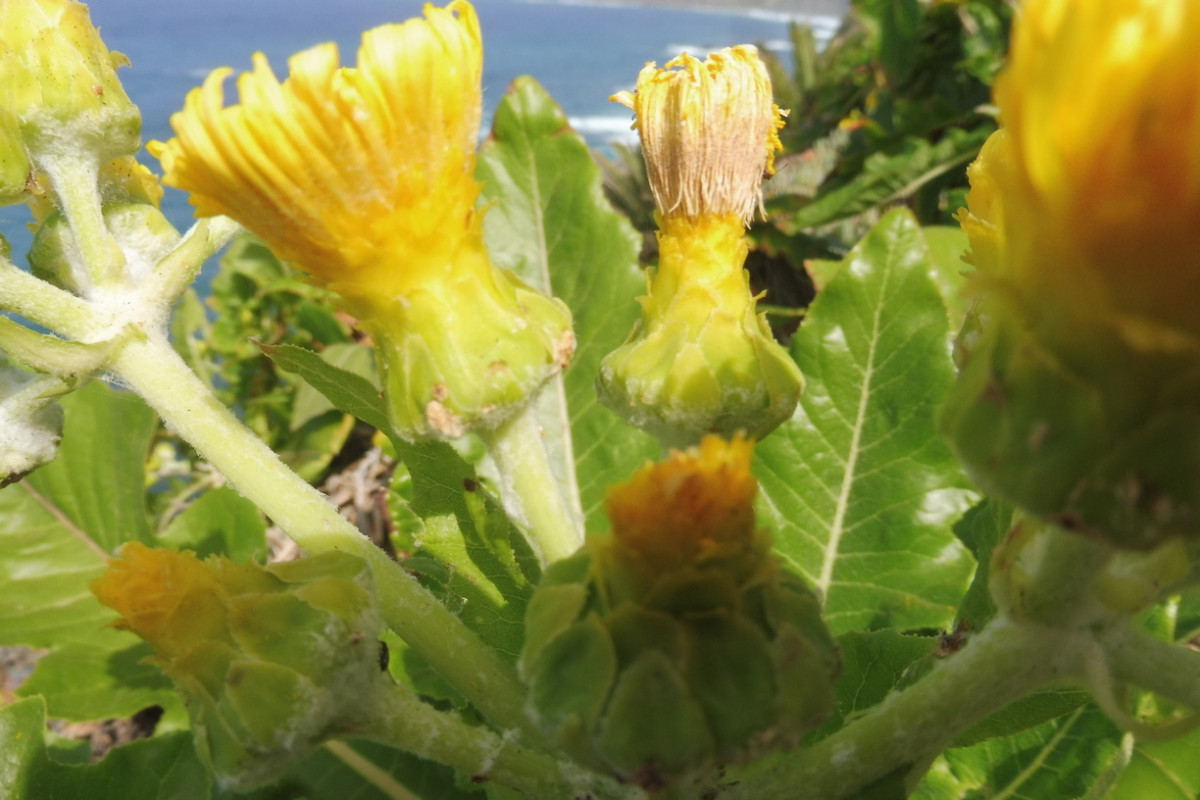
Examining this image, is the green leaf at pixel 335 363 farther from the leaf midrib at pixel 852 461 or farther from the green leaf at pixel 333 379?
the green leaf at pixel 333 379

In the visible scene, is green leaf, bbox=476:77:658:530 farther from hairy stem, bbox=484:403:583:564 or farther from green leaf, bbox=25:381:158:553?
green leaf, bbox=25:381:158:553

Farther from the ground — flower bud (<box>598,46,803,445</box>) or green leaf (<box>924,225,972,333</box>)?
flower bud (<box>598,46,803,445</box>)

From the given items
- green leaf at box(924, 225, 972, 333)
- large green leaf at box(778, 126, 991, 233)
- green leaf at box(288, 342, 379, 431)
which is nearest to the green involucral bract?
green leaf at box(924, 225, 972, 333)

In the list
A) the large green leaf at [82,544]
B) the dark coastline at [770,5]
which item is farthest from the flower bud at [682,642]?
the dark coastline at [770,5]

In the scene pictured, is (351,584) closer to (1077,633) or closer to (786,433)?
(1077,633)

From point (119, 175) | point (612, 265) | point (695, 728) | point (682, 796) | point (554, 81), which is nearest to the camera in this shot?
point (695, 728)

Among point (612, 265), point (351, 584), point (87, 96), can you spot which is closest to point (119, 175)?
point (87, 96)
